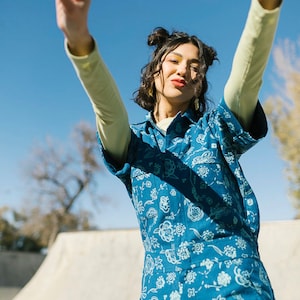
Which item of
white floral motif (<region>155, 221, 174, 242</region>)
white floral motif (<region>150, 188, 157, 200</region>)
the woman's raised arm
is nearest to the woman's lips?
the woman's raised arm

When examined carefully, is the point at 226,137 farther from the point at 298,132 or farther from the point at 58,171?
the point at 58,171

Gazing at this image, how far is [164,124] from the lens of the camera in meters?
1.41

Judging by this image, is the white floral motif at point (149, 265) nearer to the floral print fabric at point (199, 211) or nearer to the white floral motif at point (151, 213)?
the floral print fabric at point (199, 211)

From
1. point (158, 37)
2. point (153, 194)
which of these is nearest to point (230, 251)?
point (153, 194)

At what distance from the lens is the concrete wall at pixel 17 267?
20906 millimetres

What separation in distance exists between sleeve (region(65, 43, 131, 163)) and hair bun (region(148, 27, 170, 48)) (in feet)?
1.90

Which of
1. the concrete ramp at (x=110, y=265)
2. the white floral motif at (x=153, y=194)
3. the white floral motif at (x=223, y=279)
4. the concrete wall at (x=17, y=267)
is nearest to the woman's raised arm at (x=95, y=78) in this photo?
Answer: the white floral motif at (x=153, y=194)

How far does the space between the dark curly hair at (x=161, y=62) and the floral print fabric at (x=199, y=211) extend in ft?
0.85

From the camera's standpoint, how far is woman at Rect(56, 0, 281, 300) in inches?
38.5

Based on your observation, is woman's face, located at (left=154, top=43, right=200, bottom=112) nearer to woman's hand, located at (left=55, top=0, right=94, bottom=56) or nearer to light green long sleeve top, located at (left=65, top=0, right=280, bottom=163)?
light green long sleeve top, located at (left=65, top=0, right=280, bottom=163)

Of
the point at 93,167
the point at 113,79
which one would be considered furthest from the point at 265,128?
the point at 93,167

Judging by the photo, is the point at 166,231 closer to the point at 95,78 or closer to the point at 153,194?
the point at 153,194

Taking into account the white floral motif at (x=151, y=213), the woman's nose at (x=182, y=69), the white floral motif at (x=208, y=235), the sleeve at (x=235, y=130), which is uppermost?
the woman's nose at (x=182, y=69)

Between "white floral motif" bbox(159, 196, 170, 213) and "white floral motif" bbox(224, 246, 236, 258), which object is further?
"white floral motif" bbox(159, 196, 170, 213)
